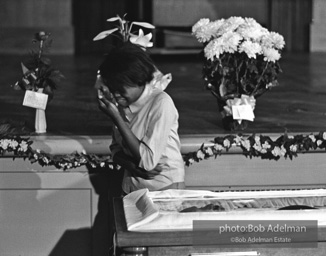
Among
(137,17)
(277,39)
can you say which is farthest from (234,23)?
(137,17)

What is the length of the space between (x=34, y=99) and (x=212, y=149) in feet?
3.38

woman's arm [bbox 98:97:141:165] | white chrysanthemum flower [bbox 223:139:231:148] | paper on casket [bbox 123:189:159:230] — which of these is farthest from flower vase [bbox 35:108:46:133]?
paper on casket [bbox 123:189:159:230]

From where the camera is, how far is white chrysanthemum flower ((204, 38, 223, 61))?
4.54m

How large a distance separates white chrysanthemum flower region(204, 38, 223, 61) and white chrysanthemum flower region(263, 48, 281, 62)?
24 centimetres

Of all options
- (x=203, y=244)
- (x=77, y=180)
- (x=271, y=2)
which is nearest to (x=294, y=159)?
(x=77, y=180)

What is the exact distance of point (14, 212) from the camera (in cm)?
457

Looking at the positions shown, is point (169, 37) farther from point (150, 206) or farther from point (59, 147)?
point (150, 206)

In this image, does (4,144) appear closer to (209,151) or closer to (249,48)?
(209,151)

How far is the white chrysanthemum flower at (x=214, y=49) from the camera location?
4535mm

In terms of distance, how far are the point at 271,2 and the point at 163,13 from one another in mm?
1682

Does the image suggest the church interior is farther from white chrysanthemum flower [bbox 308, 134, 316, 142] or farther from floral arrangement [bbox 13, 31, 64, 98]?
floral arrangement [bbox 13, 31, 64, 98]

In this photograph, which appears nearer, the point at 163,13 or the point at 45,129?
the point at 45,129

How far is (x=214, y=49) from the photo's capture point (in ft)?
14.9

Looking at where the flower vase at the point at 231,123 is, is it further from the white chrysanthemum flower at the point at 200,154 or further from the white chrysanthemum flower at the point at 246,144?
the white chrysanthemum flower at the point at 200,154
